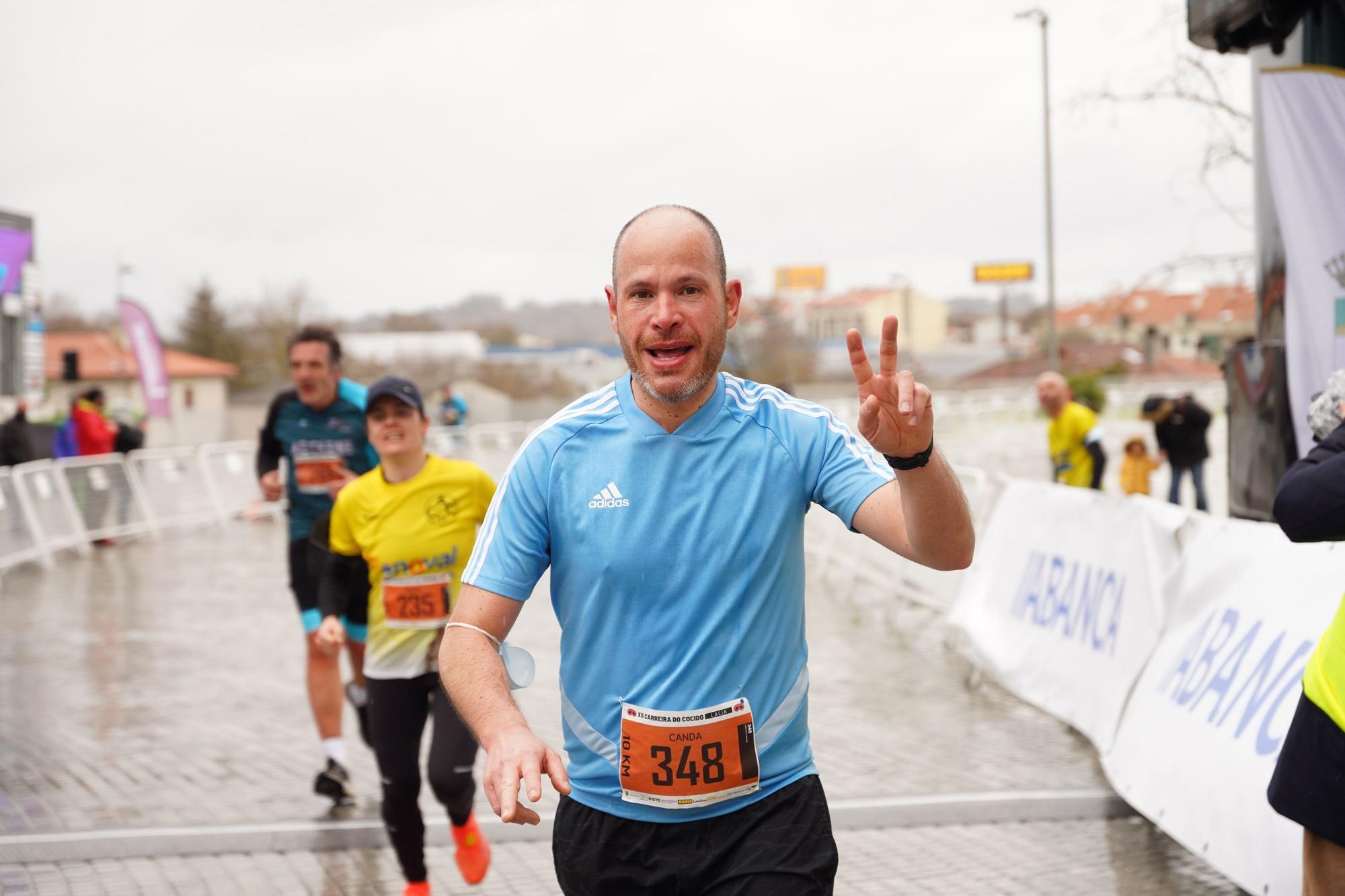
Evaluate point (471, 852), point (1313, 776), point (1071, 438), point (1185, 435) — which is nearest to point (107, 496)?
point (1071, 438)

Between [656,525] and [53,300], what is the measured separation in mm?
88098

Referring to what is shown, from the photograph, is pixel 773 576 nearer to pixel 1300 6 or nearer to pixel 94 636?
pixel 1300 6

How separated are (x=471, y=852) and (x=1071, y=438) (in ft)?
25.7

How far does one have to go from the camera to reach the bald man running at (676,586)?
269 centimetres

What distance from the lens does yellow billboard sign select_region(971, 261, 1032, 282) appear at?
336 ft

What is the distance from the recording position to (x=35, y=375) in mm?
33656

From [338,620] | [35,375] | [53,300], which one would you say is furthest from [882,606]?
[53,300]

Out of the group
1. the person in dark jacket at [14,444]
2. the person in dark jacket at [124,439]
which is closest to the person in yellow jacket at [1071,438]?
the person in dark jacket at [14,444]

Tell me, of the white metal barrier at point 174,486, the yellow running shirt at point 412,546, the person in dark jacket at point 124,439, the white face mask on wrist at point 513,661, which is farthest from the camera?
the person in dark jacket at point 124,439

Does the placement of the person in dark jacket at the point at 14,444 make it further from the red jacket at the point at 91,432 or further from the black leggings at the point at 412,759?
the black leggings at the point at 412,759

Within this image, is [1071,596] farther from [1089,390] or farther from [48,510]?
[1089,390]

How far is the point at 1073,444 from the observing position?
11664 mm

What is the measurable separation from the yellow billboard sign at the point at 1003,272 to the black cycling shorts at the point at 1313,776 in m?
101

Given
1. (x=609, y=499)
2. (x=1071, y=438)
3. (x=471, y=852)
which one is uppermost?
(x=609, y=499)
